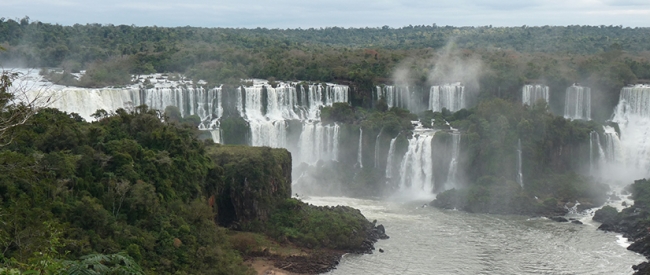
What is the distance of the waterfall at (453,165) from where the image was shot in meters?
48.3

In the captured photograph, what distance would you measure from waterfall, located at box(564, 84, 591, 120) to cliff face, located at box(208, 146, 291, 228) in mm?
28097

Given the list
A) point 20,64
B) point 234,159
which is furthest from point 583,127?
point 20,64

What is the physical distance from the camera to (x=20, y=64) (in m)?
61.9

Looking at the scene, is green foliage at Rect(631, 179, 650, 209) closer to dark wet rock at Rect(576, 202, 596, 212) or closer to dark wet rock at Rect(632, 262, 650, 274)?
dark wet rock at Rect(576, 202, 596, 212)

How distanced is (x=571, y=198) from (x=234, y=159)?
19.4m

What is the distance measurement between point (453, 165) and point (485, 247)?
13724 mm

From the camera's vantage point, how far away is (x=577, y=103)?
186ft

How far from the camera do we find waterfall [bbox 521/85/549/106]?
2250 inches

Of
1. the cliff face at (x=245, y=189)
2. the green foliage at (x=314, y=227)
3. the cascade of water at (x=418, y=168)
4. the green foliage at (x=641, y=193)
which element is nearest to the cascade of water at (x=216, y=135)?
the cascade of water at (x=418, y=168)

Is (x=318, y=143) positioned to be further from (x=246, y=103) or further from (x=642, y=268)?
(x=642, y=268)

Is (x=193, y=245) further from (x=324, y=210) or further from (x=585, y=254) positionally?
(x=585, y=254)

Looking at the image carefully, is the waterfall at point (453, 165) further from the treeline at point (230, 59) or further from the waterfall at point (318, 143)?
the treeline at point (230, 59)

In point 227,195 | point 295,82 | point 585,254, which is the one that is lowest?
point 585,254

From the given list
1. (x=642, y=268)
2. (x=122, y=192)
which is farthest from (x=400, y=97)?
(x=122, y=192)
